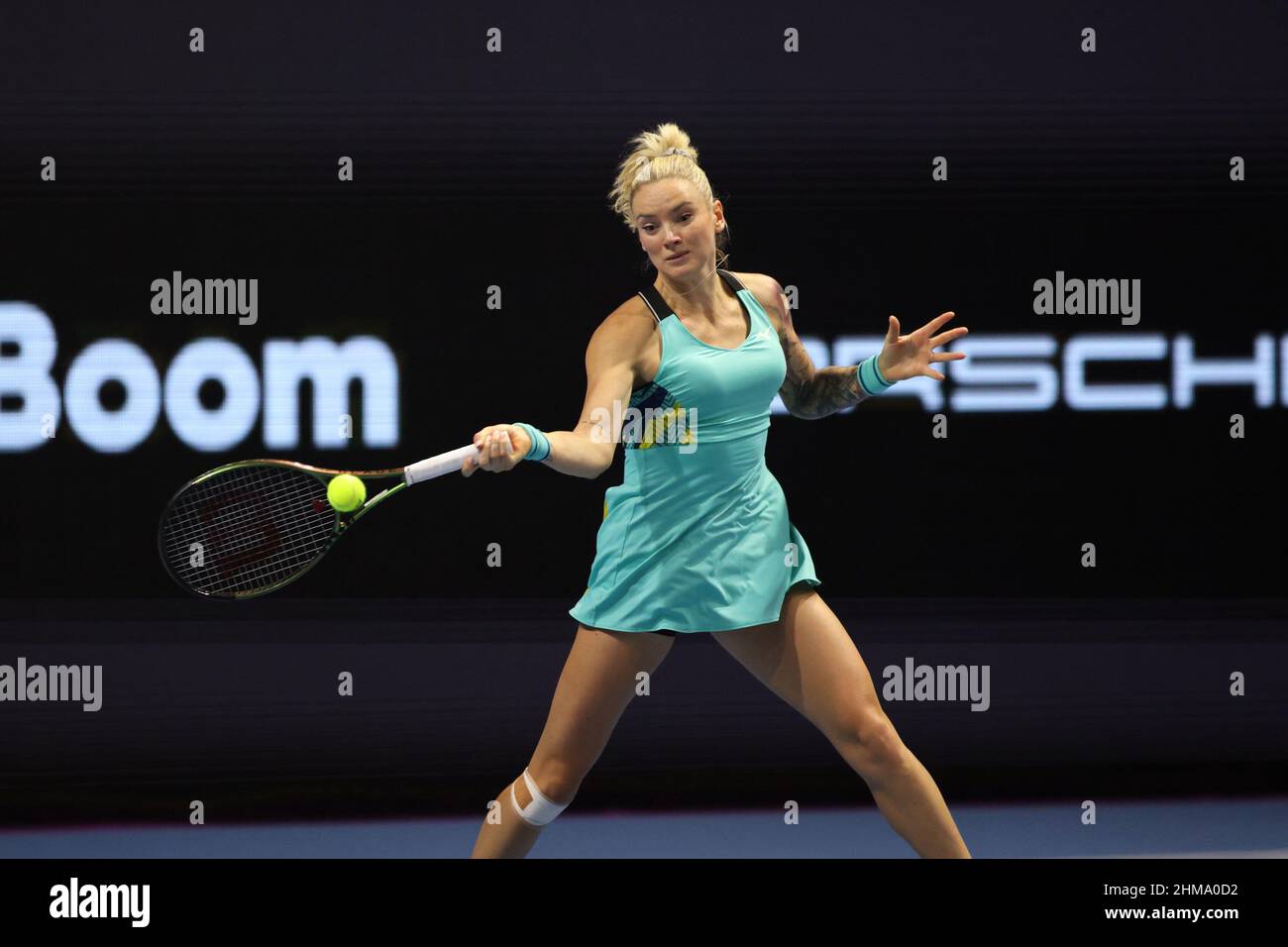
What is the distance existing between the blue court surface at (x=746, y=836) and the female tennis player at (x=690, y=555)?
1378 mm

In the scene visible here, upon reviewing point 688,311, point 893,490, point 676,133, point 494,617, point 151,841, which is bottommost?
point 151,841

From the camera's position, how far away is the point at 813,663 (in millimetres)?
3488

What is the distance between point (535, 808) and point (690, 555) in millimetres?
624

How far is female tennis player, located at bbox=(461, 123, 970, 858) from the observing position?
3.48 m

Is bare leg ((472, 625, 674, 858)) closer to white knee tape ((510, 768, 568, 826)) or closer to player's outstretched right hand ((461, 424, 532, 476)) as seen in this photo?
white knee tape ((510, 768, 568, 826))

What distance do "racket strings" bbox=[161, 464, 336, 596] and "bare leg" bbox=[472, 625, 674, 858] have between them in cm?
60

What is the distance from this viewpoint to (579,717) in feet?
11.6

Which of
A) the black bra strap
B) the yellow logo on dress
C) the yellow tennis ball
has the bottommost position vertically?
the yellow tennis ball

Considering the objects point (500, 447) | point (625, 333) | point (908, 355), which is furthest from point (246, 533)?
point (908, 355)

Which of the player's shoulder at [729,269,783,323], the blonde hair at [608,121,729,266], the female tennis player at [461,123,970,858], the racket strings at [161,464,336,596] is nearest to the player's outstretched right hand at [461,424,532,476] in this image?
the female tennis player at [461,123,970,858]

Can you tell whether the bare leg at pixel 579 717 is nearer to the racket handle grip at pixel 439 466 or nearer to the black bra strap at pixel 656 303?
the racket handle grip at pixel 439 466

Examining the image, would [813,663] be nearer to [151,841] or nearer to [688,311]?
[688,311]

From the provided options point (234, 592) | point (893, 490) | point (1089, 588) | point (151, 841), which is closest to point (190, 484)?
point (234, 592)
